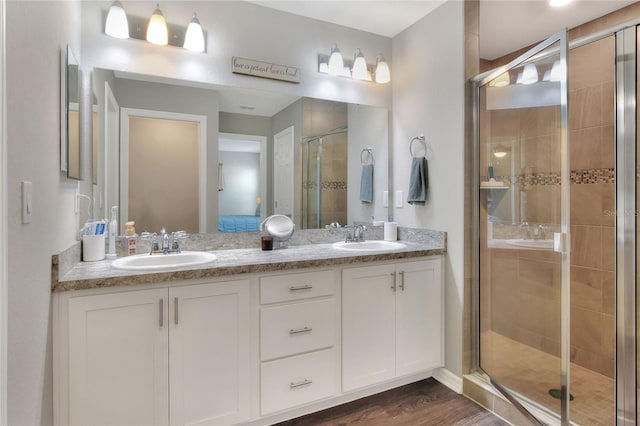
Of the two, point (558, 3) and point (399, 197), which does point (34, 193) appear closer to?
point (399, 197)

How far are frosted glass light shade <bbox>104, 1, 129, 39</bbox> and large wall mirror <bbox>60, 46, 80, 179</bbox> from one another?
0.35 metres

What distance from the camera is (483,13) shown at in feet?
7.93

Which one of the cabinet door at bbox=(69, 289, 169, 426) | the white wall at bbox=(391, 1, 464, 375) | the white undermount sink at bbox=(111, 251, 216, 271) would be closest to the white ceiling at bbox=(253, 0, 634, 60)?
the white wall at bbox=(391, 1, 464, 375)

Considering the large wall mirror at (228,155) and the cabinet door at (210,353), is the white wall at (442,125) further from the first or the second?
the cabinet door at (210,353)

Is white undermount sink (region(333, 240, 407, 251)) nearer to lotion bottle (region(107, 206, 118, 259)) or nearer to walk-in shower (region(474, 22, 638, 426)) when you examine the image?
walk-in shower (region(474, 22, 638, 426))

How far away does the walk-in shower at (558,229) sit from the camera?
67.7 inches

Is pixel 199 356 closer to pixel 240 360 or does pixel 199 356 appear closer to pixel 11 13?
pixel 240 360

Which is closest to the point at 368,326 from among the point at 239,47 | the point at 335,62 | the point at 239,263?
the point at 239,263

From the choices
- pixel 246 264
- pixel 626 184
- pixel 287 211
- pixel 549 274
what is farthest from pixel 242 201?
pixel 626 184

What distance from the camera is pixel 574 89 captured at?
94.1 inches

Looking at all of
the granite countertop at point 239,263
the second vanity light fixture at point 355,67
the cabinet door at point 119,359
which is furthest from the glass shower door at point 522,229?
the cabinet door at point 119,359

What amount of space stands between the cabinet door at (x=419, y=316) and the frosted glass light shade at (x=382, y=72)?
1435mm

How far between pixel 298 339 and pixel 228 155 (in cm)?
124

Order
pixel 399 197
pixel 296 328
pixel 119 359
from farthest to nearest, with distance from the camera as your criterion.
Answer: pixel 399 197, pixel 296 328, pixel 119 359
